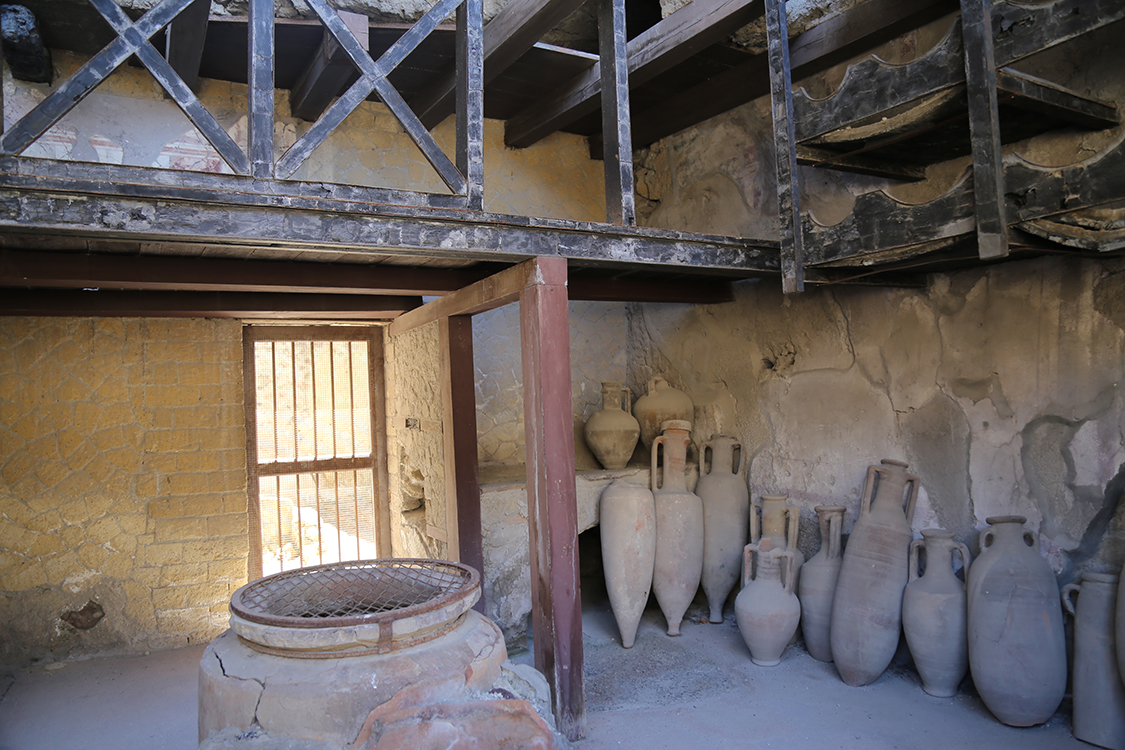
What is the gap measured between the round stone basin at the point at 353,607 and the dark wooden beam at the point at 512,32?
107 inches

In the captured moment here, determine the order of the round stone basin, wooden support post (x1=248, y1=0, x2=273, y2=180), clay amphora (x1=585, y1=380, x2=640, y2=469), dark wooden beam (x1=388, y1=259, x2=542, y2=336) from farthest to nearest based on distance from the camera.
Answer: clay amphora (x1=585, y1=380, x2=640, y2=469) < dark wooden beam (x1=388, y1=259, x2=542, y2=336) < wooden support post (x1=248, y1=0, x2=273, y2=180) < the round stone basin

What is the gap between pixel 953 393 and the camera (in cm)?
393

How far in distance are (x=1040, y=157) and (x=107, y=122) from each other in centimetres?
541

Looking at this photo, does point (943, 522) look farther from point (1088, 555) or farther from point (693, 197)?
point (693, 197)

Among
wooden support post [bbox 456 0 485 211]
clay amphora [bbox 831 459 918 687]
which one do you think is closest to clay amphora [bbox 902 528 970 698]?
clay amphora [bbox 831 459 918 687]

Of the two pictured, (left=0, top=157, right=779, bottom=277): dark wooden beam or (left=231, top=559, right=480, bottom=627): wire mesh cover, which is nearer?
(left=0, top=157, right=779, bottom=277): dark wooden beam

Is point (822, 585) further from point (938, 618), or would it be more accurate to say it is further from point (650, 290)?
point (650, 290)

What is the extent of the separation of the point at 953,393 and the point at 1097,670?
1.46 metres

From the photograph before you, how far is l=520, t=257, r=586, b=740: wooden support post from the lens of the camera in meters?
3.37

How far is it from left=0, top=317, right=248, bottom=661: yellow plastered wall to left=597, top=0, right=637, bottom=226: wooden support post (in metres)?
3.07

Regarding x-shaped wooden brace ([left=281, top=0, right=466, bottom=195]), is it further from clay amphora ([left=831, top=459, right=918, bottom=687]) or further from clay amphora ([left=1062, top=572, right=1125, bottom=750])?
clay amphora ([left=1062, top=572, right=1125, bottom=750])

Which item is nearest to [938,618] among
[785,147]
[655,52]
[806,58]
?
[785,147]

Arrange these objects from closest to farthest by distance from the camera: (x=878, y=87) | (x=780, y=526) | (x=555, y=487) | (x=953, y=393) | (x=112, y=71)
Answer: (x=112, y=71), (x=878, y=87), (x=555, y=487), (x=953, y=393), (x=780, y=526)

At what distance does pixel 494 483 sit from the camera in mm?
4680
